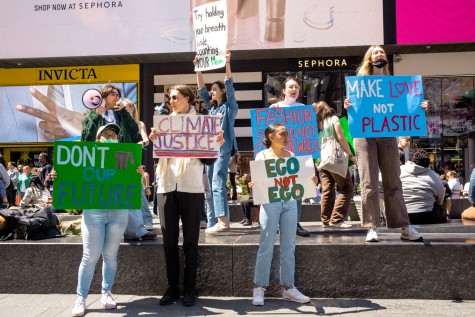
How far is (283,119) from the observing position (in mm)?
5859

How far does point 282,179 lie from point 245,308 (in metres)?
1.20

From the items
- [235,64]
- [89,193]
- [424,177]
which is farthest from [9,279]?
[235,64]

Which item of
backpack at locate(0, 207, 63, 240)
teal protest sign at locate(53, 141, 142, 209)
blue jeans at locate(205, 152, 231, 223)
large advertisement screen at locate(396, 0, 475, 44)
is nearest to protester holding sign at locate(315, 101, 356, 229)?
blue jeans at locate(205, 152, 231, 223)

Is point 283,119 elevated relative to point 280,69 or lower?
lower

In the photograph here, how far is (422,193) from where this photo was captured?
23.0 feet

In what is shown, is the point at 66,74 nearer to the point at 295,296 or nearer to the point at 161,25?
the point at 161,25

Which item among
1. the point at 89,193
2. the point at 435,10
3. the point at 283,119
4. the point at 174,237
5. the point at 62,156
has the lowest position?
the point at 174,237

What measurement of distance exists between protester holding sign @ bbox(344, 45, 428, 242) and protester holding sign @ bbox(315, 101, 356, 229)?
151 centimetres

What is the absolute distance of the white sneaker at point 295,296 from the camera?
4633 mm

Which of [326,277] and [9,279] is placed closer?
[326,277]

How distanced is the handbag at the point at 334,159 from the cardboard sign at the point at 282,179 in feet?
6.43

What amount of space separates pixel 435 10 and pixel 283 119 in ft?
47.0

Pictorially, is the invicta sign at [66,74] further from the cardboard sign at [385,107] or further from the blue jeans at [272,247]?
the blue jeans at [272,247]

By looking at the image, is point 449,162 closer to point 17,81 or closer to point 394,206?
point 394,206
